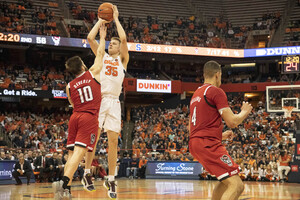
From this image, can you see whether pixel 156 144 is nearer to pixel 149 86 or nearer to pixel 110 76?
pixel 149 86

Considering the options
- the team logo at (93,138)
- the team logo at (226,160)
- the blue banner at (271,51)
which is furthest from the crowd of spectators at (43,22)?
the team logo at (226,160)

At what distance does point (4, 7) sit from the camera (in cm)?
2888

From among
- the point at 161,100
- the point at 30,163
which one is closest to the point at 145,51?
the point at 161,100

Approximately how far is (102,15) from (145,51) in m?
24.4

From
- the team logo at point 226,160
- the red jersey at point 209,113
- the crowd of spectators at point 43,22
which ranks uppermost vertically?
the crowd of spectators at point 43,22

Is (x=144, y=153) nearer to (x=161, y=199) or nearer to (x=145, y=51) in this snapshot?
(x=145, y=51)

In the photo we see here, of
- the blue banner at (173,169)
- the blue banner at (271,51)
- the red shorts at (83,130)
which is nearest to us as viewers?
the red shorts at (83,130)

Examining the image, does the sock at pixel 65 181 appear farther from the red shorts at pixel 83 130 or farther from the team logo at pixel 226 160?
the team logo at pixel 226 160

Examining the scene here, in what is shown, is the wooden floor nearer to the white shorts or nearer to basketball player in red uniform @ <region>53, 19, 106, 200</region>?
the white shorts

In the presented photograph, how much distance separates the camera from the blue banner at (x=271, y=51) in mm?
31438

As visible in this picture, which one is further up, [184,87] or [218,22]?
[218,22]

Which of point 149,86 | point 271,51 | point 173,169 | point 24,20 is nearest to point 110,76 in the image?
point 173,169

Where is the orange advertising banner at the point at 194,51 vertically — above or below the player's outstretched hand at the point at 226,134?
above

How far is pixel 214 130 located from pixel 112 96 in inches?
96.3
